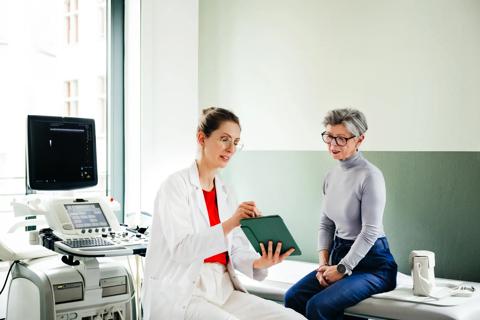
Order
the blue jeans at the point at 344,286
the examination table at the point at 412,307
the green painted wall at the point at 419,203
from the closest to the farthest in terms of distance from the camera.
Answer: the examination table at the point at 412,307 < the blue jeans at the point at 344,286 < the green painted wall at the point at 419,203

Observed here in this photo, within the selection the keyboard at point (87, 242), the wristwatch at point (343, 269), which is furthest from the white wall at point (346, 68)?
the keyboard at point (87, 242)

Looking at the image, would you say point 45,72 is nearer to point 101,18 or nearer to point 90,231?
point 101,18

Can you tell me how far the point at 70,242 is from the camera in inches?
100

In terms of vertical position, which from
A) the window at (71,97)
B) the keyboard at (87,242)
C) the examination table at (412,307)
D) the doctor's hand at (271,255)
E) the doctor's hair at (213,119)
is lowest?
the examination table at (412,307)

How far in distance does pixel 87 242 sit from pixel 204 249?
0.78 metres

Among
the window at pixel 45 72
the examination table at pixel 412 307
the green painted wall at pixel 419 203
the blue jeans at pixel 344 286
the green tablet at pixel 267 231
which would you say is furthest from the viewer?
the window at pixel 45 72

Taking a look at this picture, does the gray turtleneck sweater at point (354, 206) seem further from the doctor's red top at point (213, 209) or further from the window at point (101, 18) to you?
the window at point (101, 18)

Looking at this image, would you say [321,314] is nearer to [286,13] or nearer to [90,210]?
[90,210]

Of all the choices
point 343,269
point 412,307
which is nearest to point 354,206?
point 343,269

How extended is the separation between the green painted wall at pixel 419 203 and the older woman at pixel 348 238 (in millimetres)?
Answer: 582

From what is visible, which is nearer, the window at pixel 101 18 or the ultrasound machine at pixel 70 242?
the ultrasound machine at pixel 70 242

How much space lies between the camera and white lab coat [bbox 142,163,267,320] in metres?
2.04

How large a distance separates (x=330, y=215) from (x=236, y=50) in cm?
166

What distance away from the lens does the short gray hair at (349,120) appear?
2.75 m
